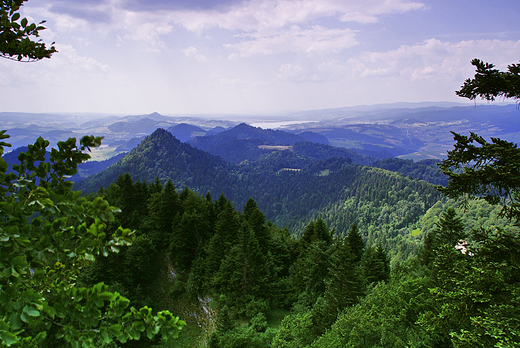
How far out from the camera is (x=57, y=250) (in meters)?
3.09

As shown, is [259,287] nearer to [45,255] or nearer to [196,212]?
[196,212]

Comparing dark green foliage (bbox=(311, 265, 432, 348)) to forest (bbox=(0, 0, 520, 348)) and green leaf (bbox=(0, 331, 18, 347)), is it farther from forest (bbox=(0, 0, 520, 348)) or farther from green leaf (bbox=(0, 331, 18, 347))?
green leaf (bbox=(0, 331, 18, 347))

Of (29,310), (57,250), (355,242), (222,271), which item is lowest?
(222,271)

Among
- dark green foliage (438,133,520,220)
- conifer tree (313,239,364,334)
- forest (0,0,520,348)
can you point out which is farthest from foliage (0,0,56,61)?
conifer tree (313,239,364,334)

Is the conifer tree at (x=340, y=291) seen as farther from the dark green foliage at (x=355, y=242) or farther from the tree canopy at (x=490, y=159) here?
the tree canopy at (x=490, y=159)

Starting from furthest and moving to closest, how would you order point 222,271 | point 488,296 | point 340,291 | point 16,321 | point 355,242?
point 355,242
point 222,271
point 340,291
point 488,296
point 16,321

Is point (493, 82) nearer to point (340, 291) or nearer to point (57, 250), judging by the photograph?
point (57, 250)

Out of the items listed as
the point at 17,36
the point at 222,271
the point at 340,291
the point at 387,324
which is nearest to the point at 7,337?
the point at 17,36

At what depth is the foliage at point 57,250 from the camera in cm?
279

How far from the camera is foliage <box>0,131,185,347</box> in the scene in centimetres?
279

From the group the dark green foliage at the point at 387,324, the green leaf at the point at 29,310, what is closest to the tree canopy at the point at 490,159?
the dark green foliage at the point at 387,324

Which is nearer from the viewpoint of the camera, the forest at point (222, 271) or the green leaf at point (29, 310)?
the green leaf at point (29, 310)

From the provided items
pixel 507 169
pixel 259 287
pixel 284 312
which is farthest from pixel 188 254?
pixel 507 169

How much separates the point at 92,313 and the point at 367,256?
35126 millimetres
